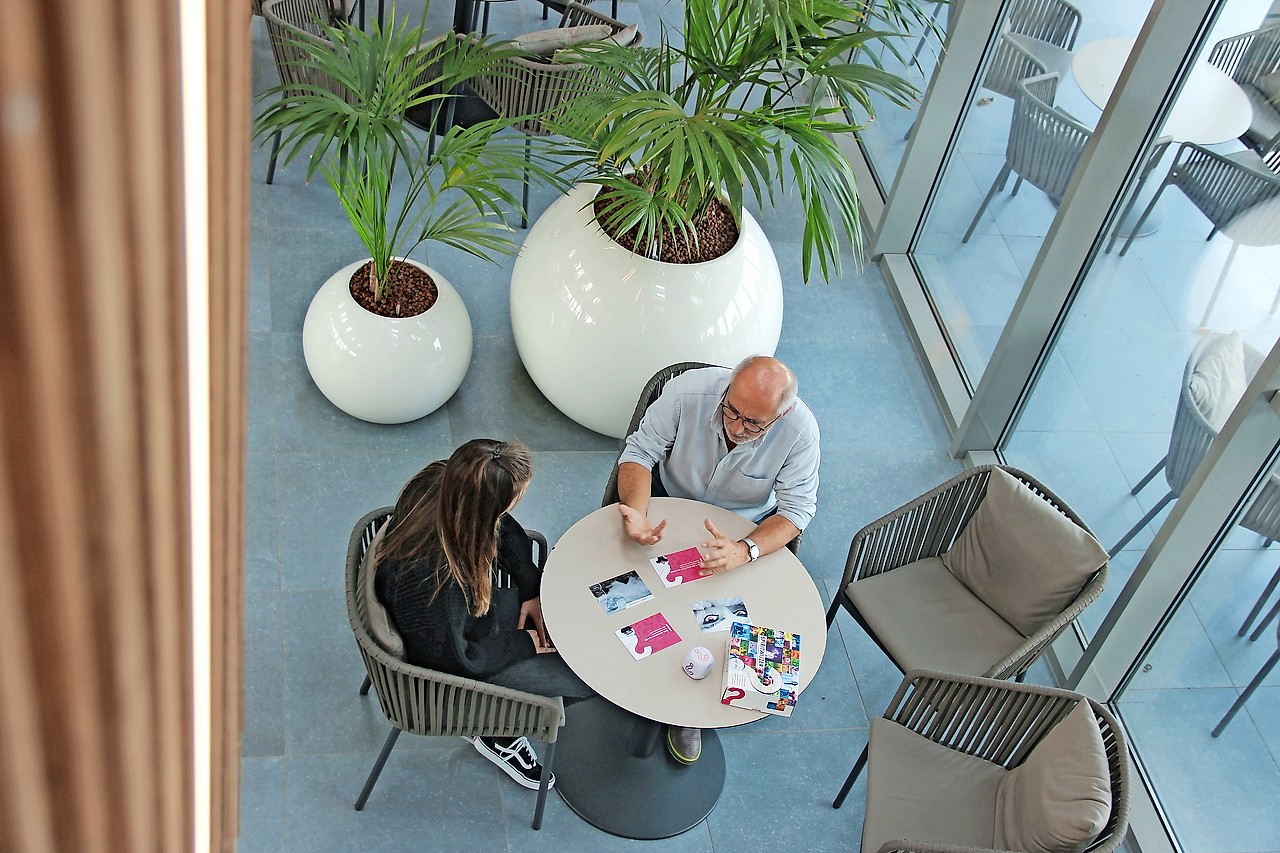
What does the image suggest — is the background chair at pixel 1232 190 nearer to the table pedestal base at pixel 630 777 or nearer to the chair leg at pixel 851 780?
the chair leg at pixel 851 780

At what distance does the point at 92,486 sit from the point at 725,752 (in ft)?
13.2

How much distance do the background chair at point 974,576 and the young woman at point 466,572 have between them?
1098 millimetres

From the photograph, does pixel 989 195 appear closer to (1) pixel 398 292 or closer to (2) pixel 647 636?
(1) pixel 398 292

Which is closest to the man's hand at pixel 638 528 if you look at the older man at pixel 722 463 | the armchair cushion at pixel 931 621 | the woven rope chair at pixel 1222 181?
the older man at pixel 722 463

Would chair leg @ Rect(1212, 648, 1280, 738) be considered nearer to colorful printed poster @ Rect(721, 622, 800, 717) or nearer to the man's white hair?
colorful printed poster @ Rect(721, 622, 800, 717)

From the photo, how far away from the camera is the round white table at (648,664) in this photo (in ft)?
10.8

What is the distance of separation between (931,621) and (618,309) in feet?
5.23

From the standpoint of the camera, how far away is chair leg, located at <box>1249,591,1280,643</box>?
379 cm

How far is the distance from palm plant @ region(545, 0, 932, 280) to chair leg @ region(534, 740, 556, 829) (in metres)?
1.66

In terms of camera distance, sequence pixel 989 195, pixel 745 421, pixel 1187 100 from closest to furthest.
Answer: pixel 745 421
pixel 1187 100
pixel 989 195

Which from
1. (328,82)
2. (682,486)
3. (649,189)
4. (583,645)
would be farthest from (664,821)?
(328,82)

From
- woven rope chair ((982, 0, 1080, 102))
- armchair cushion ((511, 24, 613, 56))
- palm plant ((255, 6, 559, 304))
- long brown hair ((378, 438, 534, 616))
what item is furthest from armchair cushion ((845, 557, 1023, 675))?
armchair cushion ((511, 24, 613, 56))

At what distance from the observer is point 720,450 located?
151 inches

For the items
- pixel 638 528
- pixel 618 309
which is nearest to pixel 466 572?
pixel 638 528
